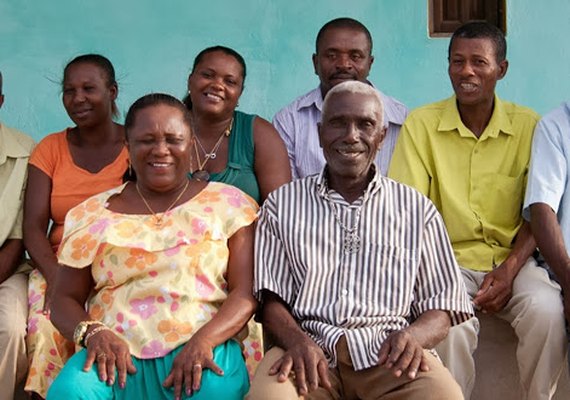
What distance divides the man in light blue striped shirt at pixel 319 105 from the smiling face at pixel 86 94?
3.05 ft

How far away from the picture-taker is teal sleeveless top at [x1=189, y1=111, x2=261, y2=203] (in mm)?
4980

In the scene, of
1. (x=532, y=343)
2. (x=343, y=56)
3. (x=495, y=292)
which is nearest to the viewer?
(x=532, y=343)

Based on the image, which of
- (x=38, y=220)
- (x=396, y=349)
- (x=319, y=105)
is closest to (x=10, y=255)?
(x=38, y=220)

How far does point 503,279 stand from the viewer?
4.71 m

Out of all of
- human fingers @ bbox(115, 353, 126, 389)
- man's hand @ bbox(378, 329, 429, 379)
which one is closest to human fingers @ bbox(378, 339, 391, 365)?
man's hand @ bbox(378, 329, 429, 379)

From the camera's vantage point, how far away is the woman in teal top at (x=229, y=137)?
5.02 metres

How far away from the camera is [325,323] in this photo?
403 cm

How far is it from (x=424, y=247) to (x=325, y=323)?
47 cm

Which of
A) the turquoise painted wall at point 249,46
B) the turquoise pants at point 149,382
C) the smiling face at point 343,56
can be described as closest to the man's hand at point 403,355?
the turquoise pants at point 149,382

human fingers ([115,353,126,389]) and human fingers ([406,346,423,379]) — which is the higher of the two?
human fingers ([115,353,126,389])

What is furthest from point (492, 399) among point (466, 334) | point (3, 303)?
point (3, 303)

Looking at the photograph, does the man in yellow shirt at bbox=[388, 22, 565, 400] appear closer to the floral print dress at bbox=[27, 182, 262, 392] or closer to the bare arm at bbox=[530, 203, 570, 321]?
the bare arm at bbox=[530, 203, 570, 321]

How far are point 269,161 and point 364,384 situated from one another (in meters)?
1.44

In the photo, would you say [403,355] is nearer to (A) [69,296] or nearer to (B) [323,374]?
(B) [323,374]
